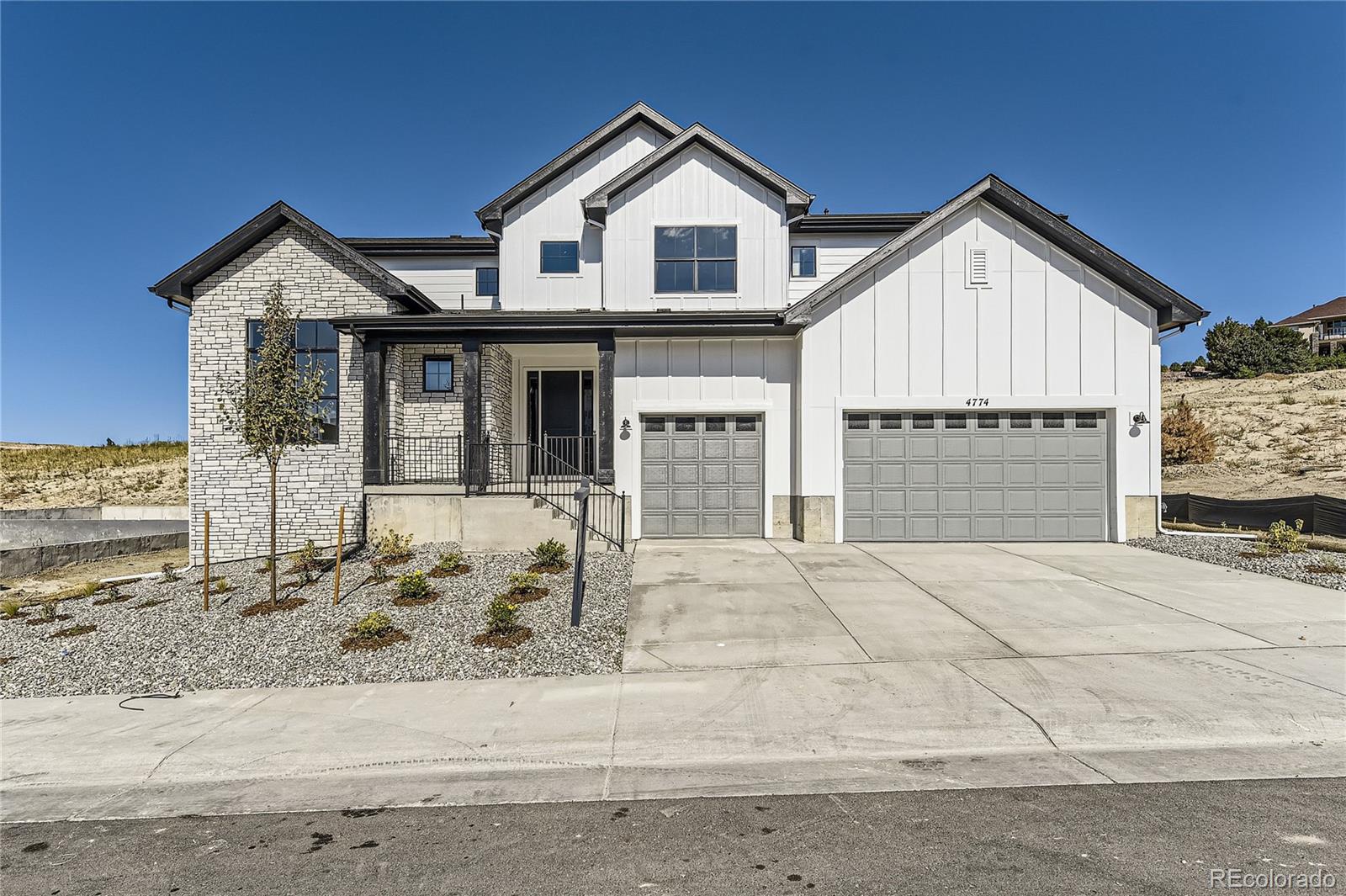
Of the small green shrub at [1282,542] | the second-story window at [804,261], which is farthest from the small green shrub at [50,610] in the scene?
the small green shrub at [1282,542]

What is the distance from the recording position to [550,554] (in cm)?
1022

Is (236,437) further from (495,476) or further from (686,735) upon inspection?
(686,735)

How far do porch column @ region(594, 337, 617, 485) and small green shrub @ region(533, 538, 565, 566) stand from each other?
2499 millimetres

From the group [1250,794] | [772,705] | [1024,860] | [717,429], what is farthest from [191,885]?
[717,429]

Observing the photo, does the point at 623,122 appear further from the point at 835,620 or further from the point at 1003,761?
the point at 1003,761

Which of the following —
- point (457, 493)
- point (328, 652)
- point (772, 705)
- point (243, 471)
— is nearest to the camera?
point (772, 705)

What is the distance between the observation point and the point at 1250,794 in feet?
13.0

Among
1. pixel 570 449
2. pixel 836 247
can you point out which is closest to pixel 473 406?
pixel 570 449

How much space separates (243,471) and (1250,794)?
597 inches

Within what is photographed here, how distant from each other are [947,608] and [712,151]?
35.9ft

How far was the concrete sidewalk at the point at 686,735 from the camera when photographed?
4.24 meters

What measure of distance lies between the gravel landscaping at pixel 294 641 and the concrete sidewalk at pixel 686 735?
0.36 metres

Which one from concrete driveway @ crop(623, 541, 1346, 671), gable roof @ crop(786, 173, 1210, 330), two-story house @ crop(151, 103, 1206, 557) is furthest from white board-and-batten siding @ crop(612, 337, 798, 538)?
concrete driveway @ crop(623, 541, 1346, 671)

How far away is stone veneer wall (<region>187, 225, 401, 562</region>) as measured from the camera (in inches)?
496
